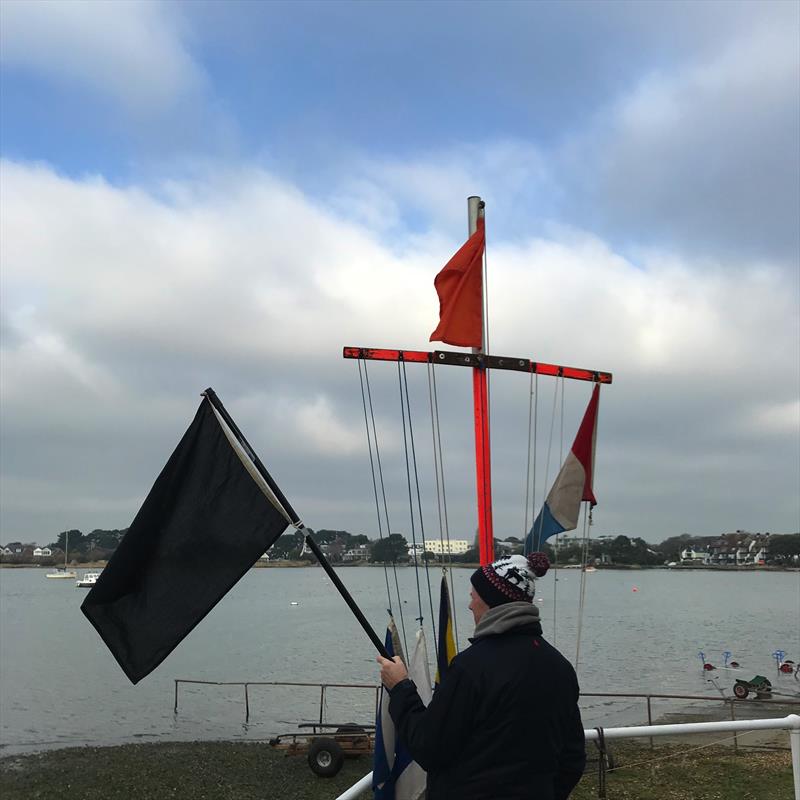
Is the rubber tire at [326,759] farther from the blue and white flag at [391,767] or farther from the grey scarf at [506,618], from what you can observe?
the grey scarf at [506,618]

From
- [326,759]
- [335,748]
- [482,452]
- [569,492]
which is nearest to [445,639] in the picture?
[482,452]

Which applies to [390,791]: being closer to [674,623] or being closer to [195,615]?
[195,615]

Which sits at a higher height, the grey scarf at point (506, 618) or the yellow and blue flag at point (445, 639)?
the grey scarf at point (506, 618)

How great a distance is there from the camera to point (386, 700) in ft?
12.3

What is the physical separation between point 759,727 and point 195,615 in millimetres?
3680

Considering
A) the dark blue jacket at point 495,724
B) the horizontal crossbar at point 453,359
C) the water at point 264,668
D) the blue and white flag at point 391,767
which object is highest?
the horizontal crossbar at point 453,359

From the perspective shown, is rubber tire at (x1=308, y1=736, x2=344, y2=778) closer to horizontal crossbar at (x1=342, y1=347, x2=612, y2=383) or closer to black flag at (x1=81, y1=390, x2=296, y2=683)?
horizontal crossbar at (x1=342, y1=347, x2=612, y2=383)

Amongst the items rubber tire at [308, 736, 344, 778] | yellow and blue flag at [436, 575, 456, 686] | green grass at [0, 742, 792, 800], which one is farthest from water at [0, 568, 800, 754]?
yellow and blue flag at [436, 575, 456, 686]

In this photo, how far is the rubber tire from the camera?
57.5 ft

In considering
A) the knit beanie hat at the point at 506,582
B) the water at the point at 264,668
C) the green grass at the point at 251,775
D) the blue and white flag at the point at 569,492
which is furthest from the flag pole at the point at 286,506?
the water at the point at 264,668

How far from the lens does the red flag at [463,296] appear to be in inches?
287

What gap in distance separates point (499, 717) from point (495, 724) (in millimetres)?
31

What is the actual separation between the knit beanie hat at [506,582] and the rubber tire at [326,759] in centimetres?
1559

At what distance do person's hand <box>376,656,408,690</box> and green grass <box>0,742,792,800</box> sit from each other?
9.98m
